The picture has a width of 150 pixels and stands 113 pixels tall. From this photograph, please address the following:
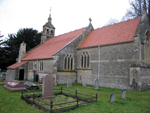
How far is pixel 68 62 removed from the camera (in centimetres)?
1886

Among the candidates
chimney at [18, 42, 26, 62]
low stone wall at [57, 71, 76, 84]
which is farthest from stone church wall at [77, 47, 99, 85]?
chimney at [18, 42, 26, 62]

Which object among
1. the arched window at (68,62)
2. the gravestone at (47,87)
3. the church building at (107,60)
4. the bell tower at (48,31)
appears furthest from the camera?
the bell tower at (48,31)

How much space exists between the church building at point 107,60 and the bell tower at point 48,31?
29.2 feet

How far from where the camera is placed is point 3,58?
32312mm

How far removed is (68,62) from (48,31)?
48.7 ft

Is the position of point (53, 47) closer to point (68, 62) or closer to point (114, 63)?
point (68, 62)

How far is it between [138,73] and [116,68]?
104 inches

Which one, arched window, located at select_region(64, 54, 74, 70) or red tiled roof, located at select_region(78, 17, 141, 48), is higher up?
red tiled roof, located at select_region(78, 17, 141, 48)

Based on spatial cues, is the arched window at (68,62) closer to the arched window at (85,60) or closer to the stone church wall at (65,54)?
the stone church wall at (65,54)

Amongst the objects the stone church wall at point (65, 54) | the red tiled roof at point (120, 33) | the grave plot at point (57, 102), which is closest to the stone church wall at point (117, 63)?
the red tiled roof at point (120, 33)

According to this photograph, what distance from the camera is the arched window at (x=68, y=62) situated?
18.4 m

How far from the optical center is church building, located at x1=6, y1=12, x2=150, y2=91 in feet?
45.0

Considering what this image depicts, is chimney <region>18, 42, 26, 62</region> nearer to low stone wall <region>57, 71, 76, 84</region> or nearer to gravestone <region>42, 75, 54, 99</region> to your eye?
low stone wall <region>57, 71, 76, 84</region>

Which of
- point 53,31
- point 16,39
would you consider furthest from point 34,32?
point 53,31
